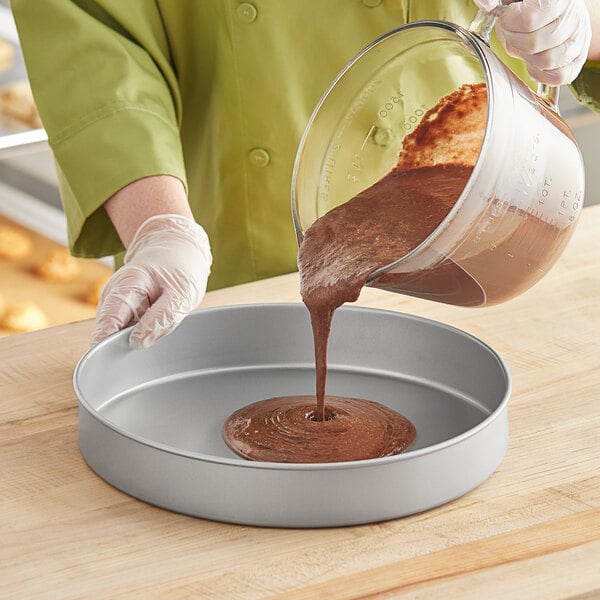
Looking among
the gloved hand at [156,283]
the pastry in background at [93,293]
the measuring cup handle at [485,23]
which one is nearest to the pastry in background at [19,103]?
the pastry in background at [93,293]

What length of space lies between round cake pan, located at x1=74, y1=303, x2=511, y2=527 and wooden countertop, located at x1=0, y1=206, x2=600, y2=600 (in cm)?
2

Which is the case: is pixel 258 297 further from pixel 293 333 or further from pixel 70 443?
pixel 70 443

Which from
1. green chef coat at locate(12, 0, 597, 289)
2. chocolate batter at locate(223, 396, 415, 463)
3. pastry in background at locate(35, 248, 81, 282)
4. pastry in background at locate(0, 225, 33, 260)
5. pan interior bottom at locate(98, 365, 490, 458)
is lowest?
pastry in background at locate(35, 248, 81, 282)

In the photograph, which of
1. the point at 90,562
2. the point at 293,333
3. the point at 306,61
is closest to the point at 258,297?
the point at 293,333

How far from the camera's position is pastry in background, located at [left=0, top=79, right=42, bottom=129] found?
2387 millimetres

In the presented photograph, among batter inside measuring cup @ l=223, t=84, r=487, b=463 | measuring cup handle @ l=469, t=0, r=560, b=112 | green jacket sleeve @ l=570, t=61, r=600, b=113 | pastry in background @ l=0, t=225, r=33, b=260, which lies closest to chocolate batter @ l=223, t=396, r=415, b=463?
batter inside measuring cup @ l=223, t=84, r=487, b=463

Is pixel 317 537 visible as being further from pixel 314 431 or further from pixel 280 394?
pixel 280 394

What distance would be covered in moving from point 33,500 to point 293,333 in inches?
15.6

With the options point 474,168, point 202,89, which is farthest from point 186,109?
point 474,168

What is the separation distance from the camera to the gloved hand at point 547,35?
1.04m

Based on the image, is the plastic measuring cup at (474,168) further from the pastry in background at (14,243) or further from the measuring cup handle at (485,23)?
the pastry in background at (14,243)

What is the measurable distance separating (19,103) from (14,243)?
333 mm

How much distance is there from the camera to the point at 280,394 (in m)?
1.16

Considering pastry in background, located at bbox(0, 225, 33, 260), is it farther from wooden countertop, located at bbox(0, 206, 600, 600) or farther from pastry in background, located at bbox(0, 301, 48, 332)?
wooden countertop, located at bbox(0, 206, 600, 600)
